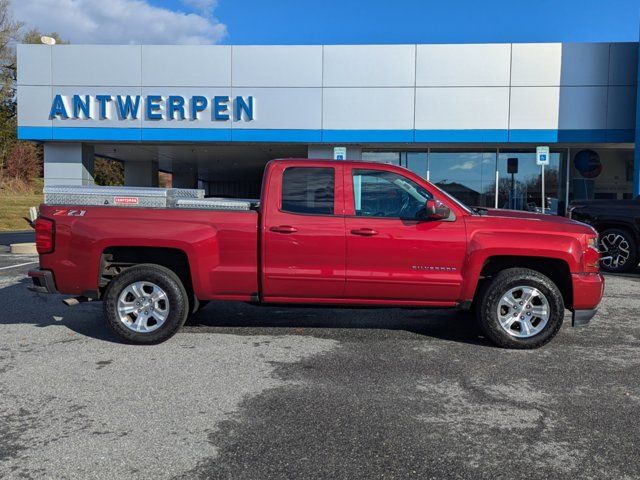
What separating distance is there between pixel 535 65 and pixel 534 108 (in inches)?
53.7

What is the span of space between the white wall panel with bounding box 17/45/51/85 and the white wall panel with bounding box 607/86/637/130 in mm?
18758

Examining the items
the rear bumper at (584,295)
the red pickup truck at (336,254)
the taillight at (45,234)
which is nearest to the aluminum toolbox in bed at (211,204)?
the red pickup truck at (336,254)

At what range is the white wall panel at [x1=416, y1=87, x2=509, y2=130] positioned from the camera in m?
17.5

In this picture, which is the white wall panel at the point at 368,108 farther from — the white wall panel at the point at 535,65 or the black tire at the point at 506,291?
the black tire at the point at 506,291

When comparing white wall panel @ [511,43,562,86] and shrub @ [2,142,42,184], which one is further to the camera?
shrub @ [2,142,42,184]

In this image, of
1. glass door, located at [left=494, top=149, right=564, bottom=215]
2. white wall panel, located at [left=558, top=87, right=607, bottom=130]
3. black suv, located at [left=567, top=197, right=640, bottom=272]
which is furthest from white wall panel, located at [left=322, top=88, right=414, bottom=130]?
black suv, located at [left=567, top=197, right=640, bottom=272]

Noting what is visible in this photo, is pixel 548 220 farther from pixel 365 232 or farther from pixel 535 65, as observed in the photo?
pixel 535 65

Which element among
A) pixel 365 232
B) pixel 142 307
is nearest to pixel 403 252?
pixel 365 232

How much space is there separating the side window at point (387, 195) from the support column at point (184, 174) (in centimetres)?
2424

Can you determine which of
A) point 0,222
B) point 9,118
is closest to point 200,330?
point 0,222

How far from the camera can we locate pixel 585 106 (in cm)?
1741

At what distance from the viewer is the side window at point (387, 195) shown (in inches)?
215

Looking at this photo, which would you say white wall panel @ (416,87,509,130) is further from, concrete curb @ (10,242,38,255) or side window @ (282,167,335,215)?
side window @ (282,167,335,215)

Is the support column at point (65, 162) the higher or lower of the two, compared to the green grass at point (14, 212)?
higher
